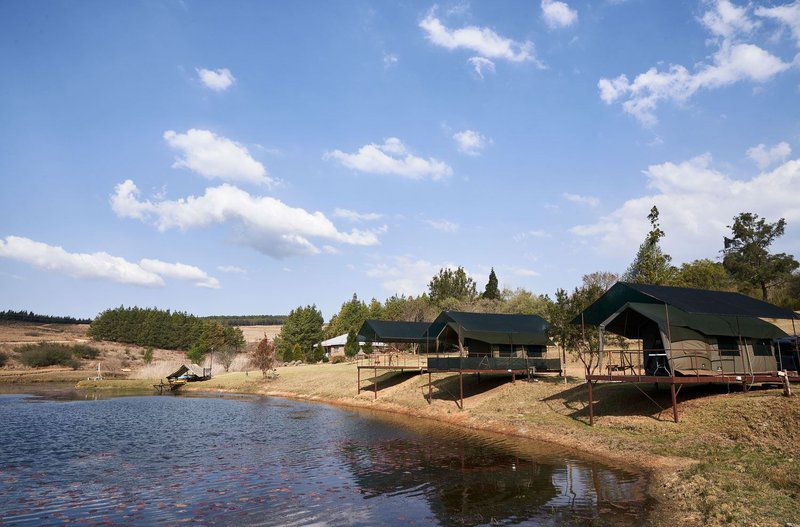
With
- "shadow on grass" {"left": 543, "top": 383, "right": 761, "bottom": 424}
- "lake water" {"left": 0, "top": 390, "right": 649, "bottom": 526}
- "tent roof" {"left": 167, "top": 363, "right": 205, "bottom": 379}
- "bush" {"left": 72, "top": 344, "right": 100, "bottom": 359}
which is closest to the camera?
"lake water" {"left": 0, "top": 390, "right": 649, "bottom": 526}

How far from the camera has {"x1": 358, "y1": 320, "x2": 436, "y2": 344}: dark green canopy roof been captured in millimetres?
52812

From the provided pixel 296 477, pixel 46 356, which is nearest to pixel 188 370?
pixel 46 356

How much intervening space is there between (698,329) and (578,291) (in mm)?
12528

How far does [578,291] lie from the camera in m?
A: 38.6

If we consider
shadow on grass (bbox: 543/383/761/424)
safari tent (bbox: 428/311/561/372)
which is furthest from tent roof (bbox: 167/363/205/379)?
shadow on grass (bbox: 543/383/761/424)

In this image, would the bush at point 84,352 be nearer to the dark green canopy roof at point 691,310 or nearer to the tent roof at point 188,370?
the tent roof at point 188,370

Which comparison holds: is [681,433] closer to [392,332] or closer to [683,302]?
[683,302]

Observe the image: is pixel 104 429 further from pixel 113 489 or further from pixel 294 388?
pixel 294 388

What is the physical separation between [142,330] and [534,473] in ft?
397

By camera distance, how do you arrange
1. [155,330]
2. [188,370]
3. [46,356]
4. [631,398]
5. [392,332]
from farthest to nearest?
[155,330], [46,356], [188,370], [392,332], [631,398]

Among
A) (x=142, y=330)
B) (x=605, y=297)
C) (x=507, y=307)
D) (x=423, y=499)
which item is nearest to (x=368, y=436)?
(x=423, y=499)

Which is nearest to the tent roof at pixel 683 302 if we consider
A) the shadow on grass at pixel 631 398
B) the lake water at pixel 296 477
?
the shadow on grass at pixel 631 398

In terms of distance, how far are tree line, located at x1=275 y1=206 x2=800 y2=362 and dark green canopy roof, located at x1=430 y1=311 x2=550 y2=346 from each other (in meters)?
3.29

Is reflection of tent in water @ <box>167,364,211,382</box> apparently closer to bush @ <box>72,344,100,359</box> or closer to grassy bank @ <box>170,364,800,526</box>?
bush @ <box>72,344,100,359</box>
